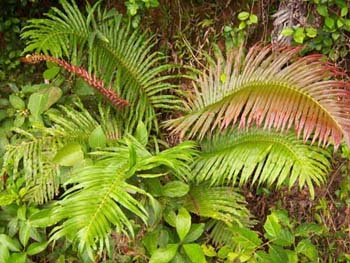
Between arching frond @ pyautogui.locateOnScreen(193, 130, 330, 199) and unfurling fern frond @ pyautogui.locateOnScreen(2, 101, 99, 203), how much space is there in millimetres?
713

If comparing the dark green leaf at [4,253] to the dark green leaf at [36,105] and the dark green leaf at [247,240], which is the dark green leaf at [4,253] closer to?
the dark green leaf at [36,105]

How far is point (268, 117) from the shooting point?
2.35 metres

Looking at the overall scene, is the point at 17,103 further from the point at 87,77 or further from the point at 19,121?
the point at 87,77

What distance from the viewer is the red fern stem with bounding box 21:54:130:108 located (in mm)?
2395

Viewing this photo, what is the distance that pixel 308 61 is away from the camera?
246 cm

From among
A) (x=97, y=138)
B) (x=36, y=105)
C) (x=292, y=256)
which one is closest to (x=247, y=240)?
(x=292, y=256)

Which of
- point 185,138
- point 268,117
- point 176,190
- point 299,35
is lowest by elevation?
point 176,190

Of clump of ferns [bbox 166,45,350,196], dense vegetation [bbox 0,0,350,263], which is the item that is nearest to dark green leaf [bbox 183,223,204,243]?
dense vegetation [bbox 0,0,350,263]

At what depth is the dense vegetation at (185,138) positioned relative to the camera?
7.54 ft

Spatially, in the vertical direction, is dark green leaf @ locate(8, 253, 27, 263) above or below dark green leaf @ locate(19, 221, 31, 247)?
below

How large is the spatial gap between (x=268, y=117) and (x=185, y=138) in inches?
25.6

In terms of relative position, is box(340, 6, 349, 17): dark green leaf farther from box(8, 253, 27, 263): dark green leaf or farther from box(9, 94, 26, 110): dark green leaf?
box(8, 253, 27, 263): dark green leaf

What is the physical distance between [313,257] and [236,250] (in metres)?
0.39

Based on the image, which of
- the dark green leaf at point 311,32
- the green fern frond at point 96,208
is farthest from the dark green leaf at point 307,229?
the dark green leaf at point 311,32
